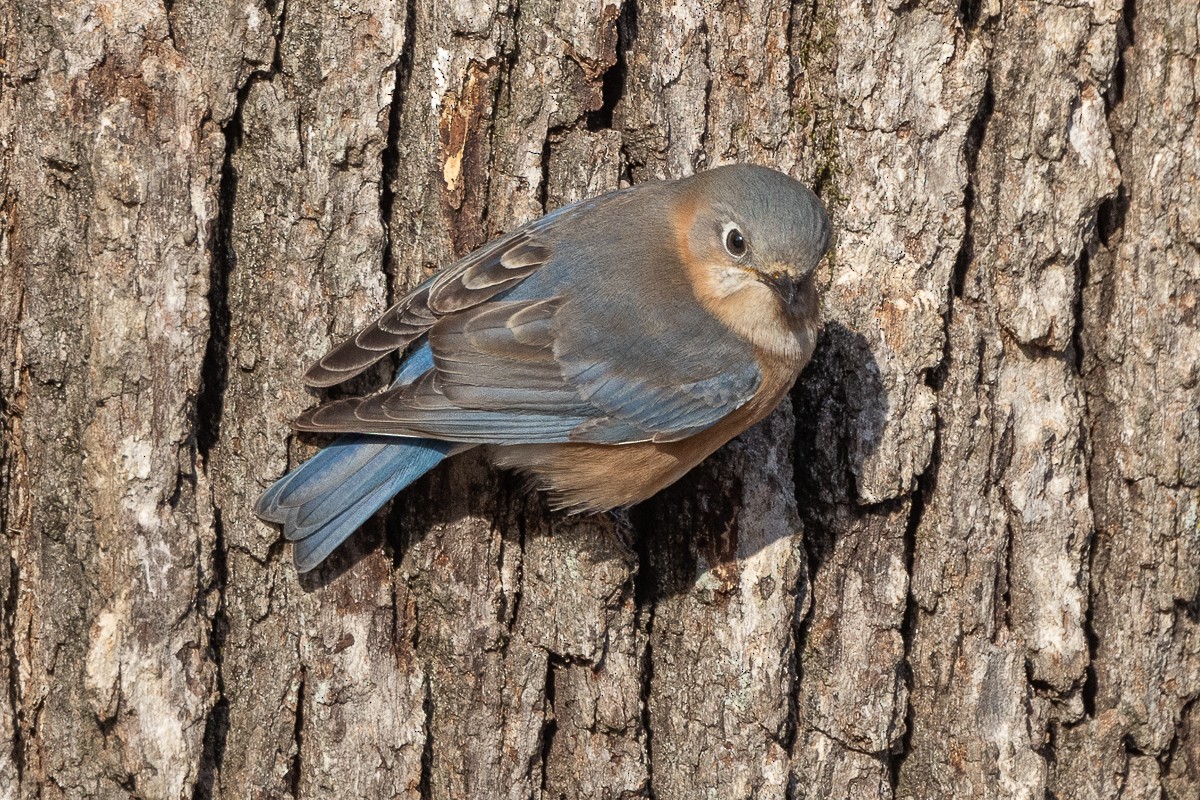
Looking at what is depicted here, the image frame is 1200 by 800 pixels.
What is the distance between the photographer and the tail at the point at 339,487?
3.49 m

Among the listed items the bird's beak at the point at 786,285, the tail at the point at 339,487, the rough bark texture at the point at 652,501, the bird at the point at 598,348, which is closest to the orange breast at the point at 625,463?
the bird at the point at 598,348

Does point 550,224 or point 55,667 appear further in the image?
point 550,224

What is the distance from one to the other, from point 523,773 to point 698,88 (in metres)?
2.24

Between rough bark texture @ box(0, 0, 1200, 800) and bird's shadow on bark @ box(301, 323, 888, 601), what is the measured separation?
1 centimetres

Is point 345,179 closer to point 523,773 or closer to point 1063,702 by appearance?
point 523,773

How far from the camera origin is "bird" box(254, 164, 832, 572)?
3602 mm

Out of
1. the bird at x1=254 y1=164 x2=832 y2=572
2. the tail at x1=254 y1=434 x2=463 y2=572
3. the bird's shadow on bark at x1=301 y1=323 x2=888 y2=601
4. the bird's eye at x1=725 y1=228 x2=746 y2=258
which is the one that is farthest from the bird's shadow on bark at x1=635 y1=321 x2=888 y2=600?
the tail at x1=254 y1=434 x2=463 y2=572

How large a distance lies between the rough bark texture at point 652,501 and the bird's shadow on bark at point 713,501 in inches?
0.5

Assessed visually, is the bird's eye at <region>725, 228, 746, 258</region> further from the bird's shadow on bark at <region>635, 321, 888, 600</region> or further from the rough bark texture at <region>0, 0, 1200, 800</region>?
the bird's shadow on bark at <region>635, 321, 888, 600</region>

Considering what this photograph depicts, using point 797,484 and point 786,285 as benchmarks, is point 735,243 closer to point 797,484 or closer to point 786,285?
point 786,285

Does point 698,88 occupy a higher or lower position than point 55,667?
higher

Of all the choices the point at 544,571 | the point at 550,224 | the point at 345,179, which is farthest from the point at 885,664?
the point at 345,179

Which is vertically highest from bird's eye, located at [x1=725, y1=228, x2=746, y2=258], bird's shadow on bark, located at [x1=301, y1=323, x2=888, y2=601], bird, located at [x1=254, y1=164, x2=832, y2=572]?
bird's eye, located at [x1=725, y1=228, x2=746, y2=258]

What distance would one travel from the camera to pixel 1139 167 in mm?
3900
